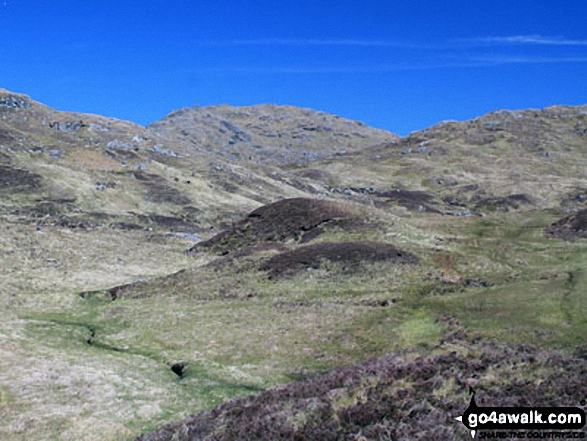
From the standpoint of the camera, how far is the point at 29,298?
1705 inches

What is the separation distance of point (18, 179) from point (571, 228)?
106 metres

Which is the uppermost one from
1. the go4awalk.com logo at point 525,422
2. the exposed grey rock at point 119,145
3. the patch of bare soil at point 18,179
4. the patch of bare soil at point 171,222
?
the exposed grey rock at point 119,145

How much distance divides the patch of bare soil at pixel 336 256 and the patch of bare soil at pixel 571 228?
24277 millimetres

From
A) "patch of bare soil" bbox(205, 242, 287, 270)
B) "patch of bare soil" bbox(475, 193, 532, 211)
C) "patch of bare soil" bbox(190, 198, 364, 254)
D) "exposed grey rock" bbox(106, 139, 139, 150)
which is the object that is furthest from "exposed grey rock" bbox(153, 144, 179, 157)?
"patch of bare soil" bbox(205, 242, 287, 270)

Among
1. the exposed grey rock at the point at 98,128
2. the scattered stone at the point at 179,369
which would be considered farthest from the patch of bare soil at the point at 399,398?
the exposed grey rock at the point at 98,128

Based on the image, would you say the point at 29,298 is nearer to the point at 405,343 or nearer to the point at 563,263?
the point at 405,343

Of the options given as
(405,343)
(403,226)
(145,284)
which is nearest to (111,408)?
(405,343)

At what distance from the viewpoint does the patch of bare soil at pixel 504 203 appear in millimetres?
140275

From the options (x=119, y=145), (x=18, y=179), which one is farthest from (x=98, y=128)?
(x=18, y=179)

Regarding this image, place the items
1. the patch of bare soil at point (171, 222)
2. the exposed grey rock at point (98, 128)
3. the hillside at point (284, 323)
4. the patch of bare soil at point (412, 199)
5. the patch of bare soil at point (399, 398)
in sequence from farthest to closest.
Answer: the exposed grey rock at point (98, 128) < the patch of bare soil at point (412, 199) < the patch of bare soil at point (171, 222) < the hillside at point (284, 323) < the patch of bare soil at point (399, 398)

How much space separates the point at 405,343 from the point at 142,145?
14826 centimetres

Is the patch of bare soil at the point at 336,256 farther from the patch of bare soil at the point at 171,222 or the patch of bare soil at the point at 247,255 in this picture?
the patch of bare soil at the point at 171,222

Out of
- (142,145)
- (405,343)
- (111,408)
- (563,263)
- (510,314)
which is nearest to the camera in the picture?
(111,408)

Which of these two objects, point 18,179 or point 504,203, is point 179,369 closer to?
point 18,179
